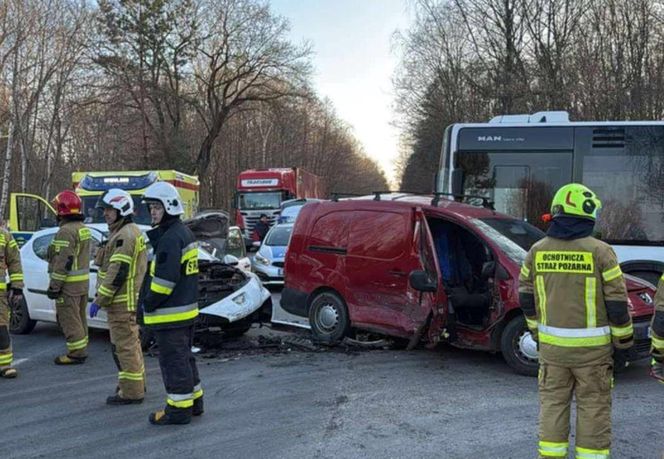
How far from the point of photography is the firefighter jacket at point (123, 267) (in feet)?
18.1

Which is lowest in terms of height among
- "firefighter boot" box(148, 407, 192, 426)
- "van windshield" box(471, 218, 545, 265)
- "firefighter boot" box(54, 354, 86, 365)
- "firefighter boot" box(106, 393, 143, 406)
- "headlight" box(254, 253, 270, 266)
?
"firefighter boot" box(54, 354, 86, 365)

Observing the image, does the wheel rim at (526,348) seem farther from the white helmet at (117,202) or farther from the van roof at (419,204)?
the white helmet at (117,202)

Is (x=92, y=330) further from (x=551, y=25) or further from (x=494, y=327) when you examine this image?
(x=551, y=25)

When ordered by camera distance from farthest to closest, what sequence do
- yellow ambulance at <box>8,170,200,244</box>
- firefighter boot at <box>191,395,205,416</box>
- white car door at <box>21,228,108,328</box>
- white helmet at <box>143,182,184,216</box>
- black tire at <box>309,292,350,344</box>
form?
yellow ambulance at <box>8,170,200,244</box> → white car door at <box>21,228,108,328</box> → black tire at <box>309,292,350,344</box> → firefighter boot at <box>191,395,205,416</box> → white helmet at <box>143,182,184,216</box>

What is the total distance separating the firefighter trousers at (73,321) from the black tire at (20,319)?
206 centimetres

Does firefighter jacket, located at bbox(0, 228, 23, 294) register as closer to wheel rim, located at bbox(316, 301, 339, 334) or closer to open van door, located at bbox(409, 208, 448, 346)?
wheel rim, located at bbox(316, 301, 339, 334)

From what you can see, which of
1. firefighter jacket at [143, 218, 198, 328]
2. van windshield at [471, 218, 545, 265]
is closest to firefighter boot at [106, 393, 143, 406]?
firefighter jacket at [143, 218, 198, 328]

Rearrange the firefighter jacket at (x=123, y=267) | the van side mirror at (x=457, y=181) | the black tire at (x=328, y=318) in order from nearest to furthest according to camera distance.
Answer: the firefighter jacket at (x=123, y=267) → the black tire at (x=328, y=318) → the van side mirror at (x=457, y=181)

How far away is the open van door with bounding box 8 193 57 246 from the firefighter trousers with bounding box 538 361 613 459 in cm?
1312

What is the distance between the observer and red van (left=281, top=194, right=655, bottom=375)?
21.1ft

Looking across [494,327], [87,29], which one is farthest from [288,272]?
[87,29]

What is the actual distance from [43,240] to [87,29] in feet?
79.6

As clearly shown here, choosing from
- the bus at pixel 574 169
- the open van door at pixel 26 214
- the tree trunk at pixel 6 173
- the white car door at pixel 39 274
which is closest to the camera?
the white car door at pixel 39 274

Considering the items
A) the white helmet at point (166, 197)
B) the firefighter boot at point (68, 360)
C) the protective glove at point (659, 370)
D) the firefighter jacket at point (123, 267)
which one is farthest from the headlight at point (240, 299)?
the protective glove at point (659, 370)
